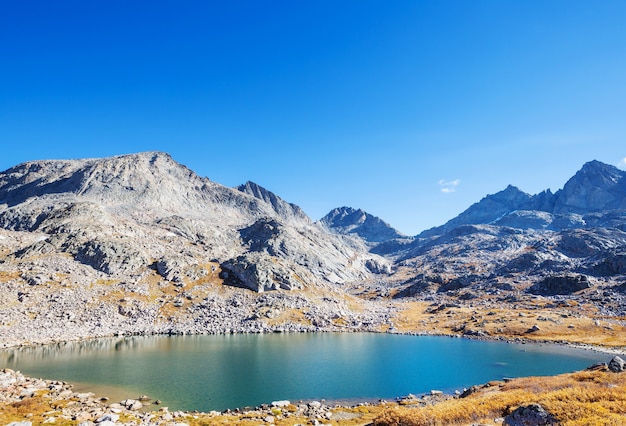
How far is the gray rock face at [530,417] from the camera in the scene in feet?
69.9

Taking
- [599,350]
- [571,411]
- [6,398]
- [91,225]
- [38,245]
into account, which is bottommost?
[599,350]

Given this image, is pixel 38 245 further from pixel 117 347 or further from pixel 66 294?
pixel 117 347

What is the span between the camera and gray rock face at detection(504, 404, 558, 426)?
21.3 meters

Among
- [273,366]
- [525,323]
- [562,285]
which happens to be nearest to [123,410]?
[273,366]

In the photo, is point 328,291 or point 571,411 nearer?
point 571,411

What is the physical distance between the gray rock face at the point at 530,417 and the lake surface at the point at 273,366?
26851mm

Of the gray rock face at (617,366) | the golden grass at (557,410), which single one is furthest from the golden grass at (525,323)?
the golden grass at (557,410)

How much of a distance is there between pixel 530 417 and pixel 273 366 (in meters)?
47.8

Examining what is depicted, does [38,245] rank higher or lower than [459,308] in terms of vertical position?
higher

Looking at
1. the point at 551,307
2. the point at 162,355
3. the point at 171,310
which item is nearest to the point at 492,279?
the point at 551,307

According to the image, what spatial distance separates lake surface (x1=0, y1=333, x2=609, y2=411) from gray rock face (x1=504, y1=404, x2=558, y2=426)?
26851mm

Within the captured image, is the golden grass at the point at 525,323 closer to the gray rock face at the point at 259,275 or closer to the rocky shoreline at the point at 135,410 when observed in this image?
the gray rock face at the point at 259,275

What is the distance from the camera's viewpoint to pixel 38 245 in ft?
429

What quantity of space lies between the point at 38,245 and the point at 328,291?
364 feet
